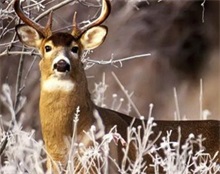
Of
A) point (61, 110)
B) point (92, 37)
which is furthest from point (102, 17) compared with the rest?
point (61, 110)

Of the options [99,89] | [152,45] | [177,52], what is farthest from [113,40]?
[99,89]

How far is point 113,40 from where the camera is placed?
16031mm

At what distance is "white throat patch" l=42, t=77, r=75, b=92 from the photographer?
29.9ft

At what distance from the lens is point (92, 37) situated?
9.53 metres

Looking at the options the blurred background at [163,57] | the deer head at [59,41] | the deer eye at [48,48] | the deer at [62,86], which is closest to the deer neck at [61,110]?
the deer at [62,86]

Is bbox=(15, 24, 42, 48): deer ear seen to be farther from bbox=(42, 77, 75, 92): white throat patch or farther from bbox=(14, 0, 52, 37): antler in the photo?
bbox=(42, 77, 75, 92): white throat patch

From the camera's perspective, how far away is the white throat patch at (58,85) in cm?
910

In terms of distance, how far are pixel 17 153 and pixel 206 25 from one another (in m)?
10.7

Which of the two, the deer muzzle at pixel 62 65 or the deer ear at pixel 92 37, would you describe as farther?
the deer ear at pixel 92 37

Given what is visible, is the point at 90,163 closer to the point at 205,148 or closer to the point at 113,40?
the point at 205,148

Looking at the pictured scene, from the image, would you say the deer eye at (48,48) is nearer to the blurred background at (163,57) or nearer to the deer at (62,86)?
the deer at (62,86)

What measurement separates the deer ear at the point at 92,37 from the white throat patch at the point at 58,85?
41cm

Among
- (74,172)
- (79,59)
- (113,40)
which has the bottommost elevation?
(74,172)

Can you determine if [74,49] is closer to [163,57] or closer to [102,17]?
[102,17]
